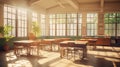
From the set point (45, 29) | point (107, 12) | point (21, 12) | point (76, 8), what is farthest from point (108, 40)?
point (21, 12)

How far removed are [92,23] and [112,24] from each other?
182cm

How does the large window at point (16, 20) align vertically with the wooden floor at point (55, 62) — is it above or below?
above

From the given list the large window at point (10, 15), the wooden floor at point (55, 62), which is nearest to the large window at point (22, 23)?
the large window at point (10, 15)

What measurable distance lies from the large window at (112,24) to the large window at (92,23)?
36.4 inches

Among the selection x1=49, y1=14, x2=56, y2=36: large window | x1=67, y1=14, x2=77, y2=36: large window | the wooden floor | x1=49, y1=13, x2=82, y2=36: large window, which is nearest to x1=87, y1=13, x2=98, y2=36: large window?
x1=49, y1=13, x2=82, y2=36: large window

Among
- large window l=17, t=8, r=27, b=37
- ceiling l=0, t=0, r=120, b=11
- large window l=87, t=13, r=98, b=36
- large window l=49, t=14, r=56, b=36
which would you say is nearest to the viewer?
large window l=17, t=8, r=27, b=37

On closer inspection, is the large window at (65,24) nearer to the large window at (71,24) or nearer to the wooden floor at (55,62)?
A: the large window at (71,24)

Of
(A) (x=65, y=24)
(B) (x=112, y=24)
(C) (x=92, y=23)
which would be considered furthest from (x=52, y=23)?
(B) (x=112, y=24)

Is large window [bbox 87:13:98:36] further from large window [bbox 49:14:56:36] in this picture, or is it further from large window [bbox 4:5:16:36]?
large window [bbox 4:5:16:36]

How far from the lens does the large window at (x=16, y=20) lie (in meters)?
11.0

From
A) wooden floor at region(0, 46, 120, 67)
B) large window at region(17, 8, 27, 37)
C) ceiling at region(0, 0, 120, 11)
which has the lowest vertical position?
wooden floor at region(0, 46, 120, 67)

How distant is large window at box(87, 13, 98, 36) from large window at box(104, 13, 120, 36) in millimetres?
925

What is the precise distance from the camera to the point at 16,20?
39.3 ft

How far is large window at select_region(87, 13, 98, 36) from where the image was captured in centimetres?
1652
